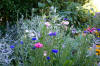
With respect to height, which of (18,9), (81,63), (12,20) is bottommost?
(81,63)

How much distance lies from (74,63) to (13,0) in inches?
105

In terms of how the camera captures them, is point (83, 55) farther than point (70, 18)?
No

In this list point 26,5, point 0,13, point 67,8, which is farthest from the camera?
point 67,8

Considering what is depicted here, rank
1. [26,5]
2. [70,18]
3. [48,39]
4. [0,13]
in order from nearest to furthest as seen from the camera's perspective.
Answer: [48,39], [0,13], [26,5], [70,18]

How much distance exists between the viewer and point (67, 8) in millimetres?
6117

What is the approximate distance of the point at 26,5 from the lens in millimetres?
4844

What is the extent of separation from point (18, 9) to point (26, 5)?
352 mm

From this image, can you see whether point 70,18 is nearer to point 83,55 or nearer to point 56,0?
point 56,0

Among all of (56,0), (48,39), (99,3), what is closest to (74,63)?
(48,39)

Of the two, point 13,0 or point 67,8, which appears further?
point 67,8

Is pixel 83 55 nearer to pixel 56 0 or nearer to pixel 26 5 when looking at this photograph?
pixel 26 5

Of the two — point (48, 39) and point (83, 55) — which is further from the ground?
point (48, 39)

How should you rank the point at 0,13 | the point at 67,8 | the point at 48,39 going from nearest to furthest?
the point at 48,39 → the point at 0,13 → the point at 67,8

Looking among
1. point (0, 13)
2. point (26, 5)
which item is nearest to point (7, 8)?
point (0, 13)
